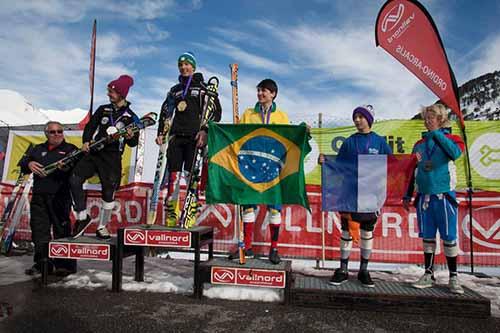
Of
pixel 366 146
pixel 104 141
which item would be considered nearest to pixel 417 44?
pixel 366 146

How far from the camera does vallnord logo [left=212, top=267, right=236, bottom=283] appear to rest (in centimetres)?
391

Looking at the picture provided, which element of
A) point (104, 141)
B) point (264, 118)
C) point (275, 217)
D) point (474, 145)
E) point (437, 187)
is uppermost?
point (474, 145)

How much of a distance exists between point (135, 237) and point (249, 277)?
58.3 inches

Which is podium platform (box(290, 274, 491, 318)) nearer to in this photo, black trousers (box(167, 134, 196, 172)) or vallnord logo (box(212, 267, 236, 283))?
vallnord logo (box(212, 267, 236, 283))

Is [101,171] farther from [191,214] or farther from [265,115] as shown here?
[265,115]

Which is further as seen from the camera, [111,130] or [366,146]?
[111,130]

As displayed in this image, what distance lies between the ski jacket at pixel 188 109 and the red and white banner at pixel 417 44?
106 inches

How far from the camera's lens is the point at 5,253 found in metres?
6.47

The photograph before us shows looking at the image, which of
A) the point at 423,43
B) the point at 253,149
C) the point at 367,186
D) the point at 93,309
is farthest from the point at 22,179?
the point at 423,43

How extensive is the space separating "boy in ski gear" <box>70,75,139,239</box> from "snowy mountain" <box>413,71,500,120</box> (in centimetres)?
793

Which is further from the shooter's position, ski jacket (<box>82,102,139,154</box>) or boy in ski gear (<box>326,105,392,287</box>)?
ski jacket (<box>82,102,139,154</box>)

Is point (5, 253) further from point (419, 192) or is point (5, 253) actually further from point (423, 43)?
point (423, 43)

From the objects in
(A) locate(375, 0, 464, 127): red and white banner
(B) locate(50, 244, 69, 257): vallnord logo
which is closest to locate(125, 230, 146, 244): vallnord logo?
(B) locate(50, 244, 69, 257): vallnord logo

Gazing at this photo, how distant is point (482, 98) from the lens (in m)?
13.5
